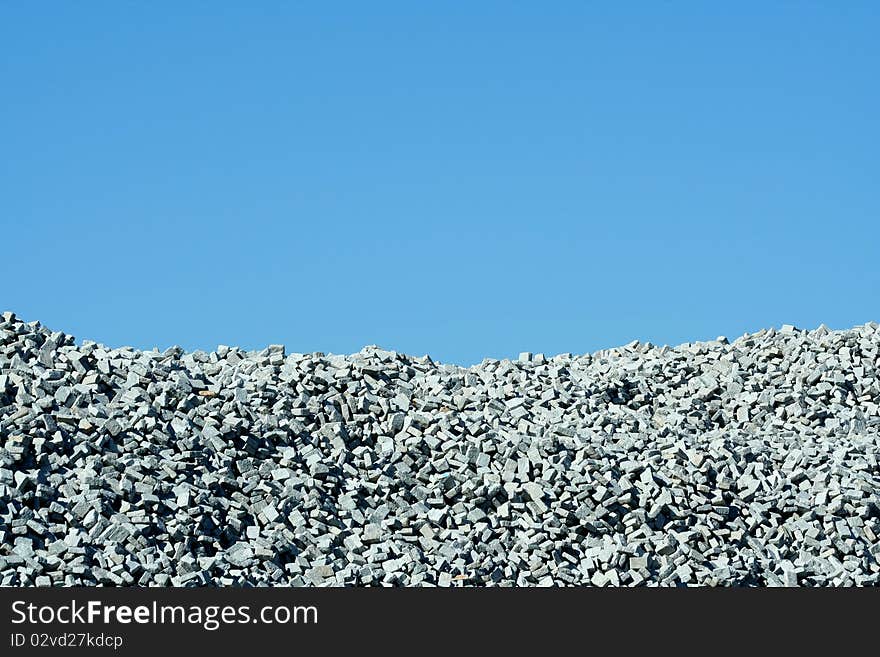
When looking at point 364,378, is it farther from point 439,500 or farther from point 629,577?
point 629,577

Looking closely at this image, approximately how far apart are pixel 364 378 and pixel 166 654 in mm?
5892

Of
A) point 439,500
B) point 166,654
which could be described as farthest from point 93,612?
point 439,500

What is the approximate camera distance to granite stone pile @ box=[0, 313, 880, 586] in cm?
1071

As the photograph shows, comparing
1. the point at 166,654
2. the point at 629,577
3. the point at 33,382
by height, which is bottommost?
the point at 166,654

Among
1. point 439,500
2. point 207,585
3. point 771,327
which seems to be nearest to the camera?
point 207,585

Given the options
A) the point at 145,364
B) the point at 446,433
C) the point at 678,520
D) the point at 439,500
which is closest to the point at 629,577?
the point at 678,520

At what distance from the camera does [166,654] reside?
28.2 feet

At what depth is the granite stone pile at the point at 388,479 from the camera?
1071 cm

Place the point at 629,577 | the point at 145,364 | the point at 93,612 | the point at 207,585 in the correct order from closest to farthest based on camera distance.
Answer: the point at 93,612 → the point at 207,585 → the point at 629,577 → the point at 145,364

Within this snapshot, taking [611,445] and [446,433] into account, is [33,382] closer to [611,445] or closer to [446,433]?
[446,433]

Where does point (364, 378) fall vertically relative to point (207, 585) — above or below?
above

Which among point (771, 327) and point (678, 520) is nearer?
point (678, 520)

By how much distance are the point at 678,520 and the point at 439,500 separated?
93.4 inches

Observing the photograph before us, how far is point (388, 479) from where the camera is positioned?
39.4 ft
